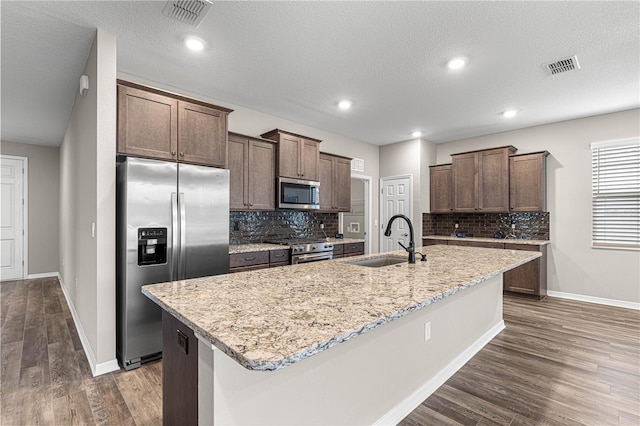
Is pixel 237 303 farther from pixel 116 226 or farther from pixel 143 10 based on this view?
pixel 143 10

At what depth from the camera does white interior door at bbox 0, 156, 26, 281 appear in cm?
586

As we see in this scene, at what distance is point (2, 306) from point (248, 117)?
4.21 meters

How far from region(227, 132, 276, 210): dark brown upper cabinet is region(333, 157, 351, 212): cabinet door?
1.29m

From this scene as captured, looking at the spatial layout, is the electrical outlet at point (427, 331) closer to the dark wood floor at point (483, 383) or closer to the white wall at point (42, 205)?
the dark wood floor at point (483, 383)

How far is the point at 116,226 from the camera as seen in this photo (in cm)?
265

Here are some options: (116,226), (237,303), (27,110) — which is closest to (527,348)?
(237,303)

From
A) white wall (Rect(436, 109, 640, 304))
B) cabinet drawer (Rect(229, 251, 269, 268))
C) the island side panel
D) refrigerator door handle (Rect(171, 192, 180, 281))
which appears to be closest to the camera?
the island side panel

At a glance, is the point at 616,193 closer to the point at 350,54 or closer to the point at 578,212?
the point at 578,212

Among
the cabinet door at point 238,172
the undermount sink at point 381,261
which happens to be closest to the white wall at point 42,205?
the cabinet door at point 238,172

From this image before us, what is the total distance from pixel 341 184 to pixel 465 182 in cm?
225

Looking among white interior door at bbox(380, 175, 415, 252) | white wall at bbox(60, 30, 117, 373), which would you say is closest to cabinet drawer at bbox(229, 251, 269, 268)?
white wall at bbox(60, 30, 117, 373)

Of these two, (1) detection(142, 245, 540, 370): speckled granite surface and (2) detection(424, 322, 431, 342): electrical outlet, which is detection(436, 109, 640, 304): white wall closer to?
(1) detection(142, 245, 540, 370): speckled granite surface

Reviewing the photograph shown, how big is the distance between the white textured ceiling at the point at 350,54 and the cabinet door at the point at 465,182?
1.19m

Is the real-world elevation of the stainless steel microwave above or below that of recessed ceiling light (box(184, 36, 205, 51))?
below
